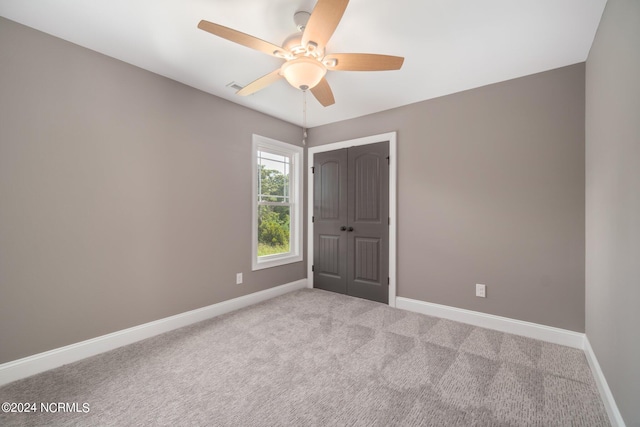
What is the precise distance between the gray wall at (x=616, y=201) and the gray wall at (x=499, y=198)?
0.25m

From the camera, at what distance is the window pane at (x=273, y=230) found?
383 centimetres

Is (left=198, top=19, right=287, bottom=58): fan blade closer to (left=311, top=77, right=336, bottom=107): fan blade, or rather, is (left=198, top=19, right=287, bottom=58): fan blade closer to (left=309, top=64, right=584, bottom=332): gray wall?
(left=311, top=77, right=336, bottom=107): fan blade

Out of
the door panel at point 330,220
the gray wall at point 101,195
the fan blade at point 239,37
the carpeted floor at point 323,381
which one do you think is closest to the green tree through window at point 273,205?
the door panel at point 330,220

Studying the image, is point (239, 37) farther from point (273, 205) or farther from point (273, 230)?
point (273, 230)

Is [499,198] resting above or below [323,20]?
below

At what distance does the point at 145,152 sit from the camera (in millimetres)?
2576

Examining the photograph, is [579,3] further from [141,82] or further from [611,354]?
[141,82]

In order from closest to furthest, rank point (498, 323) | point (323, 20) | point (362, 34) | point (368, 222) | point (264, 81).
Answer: point (323, 20) → point (362, 34) → point (264, 81) → point (498, 323) → point (368, 222)

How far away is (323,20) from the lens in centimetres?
148

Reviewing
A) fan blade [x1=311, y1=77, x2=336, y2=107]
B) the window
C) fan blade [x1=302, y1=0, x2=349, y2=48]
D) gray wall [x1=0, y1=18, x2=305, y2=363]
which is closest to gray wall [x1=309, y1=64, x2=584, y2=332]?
fan blade [x1=311, y1=77, x2=336, y2=107]

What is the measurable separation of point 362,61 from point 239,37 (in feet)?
2.59

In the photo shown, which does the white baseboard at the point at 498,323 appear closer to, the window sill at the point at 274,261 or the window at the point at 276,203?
the window sill at the point at 274,261

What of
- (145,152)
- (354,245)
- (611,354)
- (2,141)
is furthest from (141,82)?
(611,354)

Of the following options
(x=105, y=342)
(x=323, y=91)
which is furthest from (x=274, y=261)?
(x=323, y=91)
